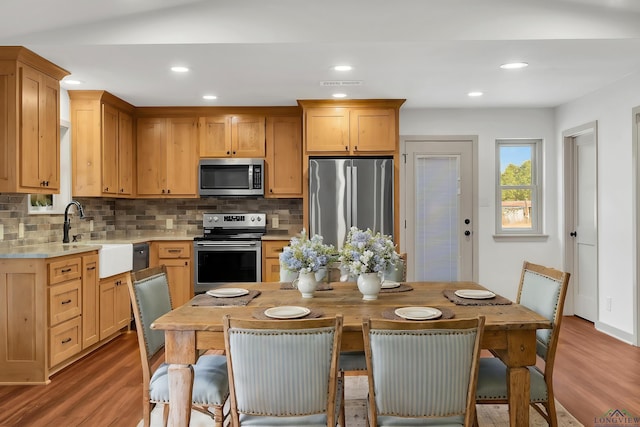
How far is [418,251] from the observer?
5578 millimetres

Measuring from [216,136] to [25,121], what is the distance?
217 centimetres

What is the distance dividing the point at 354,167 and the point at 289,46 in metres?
1.87

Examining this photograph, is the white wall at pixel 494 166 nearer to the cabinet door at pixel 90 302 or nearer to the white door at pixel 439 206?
the white door at pixel 439 206

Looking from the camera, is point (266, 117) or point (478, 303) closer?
point (478, 303)

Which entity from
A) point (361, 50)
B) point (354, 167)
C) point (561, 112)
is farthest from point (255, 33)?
point (561, 112)

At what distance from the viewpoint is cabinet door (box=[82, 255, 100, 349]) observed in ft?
12.8

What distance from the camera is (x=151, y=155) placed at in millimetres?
5598

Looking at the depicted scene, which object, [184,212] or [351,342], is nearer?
[351,342]

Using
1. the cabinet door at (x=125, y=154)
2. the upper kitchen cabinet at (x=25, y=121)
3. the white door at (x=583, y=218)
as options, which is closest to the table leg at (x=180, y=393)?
the upper kitchen cabinet at (x=25, y=121)

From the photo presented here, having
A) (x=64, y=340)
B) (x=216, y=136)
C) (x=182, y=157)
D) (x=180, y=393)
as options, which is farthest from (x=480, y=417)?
(x=182, y=157)

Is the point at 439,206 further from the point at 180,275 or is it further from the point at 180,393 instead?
the point at 180,393

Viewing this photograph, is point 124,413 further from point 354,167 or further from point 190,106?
point 190,106

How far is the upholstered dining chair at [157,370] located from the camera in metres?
2.17

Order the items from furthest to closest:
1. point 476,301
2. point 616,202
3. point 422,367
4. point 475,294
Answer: point 616,202, point 475,294, point 476,301, point 422,367
